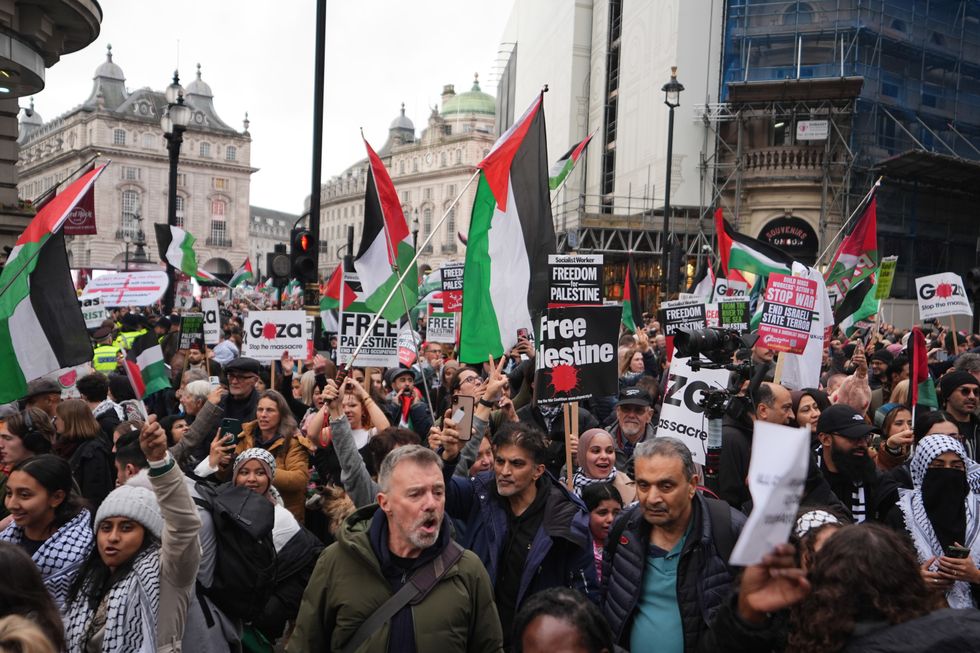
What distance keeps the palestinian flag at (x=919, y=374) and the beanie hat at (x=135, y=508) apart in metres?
4.39

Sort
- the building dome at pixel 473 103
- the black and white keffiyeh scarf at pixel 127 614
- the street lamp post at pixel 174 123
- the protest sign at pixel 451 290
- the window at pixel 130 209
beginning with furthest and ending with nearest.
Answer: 1. the building dome at pixel 473 103
2. the window at pixel 130 209
3. the street lamp post at pixel 174 123
4. the protest sign at pixel 451 290
5. the black and white keffiyeh scarf at pixel 127 614

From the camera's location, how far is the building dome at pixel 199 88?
106 meters

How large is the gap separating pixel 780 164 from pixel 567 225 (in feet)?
30.9

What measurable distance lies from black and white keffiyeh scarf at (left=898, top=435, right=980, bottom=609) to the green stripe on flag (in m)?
2.81

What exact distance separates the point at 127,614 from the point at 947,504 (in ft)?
12.4

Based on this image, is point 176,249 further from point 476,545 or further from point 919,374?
point 476,545

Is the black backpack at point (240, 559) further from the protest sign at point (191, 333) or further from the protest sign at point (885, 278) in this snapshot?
the protest sign at point (885, 278)

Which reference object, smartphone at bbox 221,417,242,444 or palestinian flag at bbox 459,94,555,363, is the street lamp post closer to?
palestinian flag at bbox 459,94,555,363

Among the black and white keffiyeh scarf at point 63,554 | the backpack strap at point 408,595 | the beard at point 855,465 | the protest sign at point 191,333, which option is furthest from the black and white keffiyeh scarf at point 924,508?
the protest sign at point 191,333

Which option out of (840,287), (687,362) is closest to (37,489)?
(687,362)

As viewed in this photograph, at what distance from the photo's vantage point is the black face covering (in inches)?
176

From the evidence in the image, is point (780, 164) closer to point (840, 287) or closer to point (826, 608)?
point (840, 287)

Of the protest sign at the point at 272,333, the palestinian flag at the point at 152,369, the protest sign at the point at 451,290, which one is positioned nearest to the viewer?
the palestinian flag at the point at 152,369

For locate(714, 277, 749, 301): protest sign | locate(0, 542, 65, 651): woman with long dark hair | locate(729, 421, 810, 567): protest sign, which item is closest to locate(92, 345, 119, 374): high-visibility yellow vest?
locate(714, 277, 749, 301): protest sign
